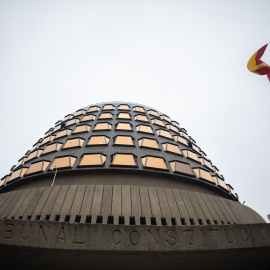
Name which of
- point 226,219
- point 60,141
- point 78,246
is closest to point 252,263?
point 226,219

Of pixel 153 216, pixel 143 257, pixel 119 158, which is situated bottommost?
pixel 143 257

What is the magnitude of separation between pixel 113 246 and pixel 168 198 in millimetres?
4486

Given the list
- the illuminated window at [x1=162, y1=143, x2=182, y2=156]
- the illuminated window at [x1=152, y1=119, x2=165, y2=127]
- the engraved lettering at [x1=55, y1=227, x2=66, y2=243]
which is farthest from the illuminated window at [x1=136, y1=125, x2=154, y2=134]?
the engraved lettering at [x1=55, y1=227, x2=66, y2=243]

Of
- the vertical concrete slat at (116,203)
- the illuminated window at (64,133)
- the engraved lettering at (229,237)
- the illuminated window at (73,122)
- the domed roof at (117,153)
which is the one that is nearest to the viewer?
the engraved lettering at (229,237)

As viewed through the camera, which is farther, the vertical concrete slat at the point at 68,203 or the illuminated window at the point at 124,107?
the illuminated window at the point at 124,107

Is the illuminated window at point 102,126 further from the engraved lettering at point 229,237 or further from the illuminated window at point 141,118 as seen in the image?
the engraved lettering at point 229,237

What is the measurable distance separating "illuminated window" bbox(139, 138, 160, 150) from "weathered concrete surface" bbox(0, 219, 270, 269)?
1026 cm

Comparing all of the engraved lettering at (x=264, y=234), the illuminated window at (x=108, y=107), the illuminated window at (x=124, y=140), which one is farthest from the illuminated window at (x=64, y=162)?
the engraved lettering at (x=264, y=234)

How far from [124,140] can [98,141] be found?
2053 mm

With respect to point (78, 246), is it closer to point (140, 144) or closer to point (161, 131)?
point (140, 144)

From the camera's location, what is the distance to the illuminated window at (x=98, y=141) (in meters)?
17.2

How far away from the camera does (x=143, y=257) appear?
7.25 meters

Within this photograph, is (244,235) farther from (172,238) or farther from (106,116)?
(106,116)

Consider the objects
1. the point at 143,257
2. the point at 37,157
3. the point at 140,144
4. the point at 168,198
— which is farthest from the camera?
the point at 37,157
